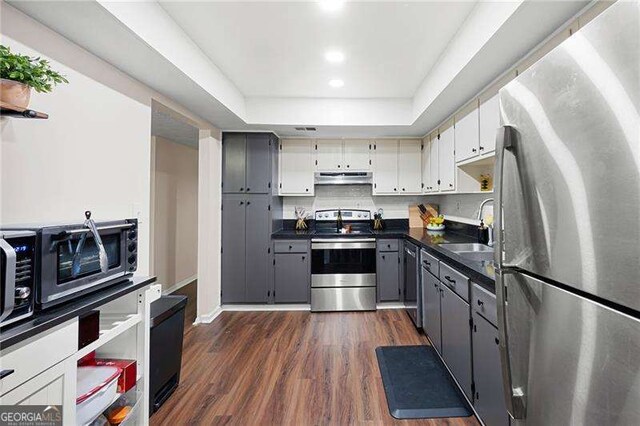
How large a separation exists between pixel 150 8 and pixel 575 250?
231cm

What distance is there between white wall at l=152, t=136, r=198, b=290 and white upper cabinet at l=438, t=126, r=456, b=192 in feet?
12.8

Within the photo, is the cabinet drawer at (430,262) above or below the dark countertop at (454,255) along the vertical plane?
below

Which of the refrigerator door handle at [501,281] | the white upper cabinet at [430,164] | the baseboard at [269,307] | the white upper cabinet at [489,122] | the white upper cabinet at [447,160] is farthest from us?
the baseboard at [269,307]

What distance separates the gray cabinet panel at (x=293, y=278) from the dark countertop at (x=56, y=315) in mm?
2197

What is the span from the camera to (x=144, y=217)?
2.03m

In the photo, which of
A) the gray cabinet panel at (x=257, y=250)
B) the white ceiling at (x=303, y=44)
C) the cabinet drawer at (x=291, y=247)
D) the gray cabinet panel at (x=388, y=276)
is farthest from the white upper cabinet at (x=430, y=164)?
the gray cabinet panel at (x=257, y=250)

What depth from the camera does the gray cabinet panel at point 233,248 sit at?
3455 millimetres

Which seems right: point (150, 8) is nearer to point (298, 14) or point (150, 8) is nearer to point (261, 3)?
point (261, 3)

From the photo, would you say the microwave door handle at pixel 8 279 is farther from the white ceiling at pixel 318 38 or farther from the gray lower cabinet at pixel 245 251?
the gray lower cabinet at pixel 245 251

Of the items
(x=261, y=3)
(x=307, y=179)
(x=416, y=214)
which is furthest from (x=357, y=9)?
(x=416, y=214)

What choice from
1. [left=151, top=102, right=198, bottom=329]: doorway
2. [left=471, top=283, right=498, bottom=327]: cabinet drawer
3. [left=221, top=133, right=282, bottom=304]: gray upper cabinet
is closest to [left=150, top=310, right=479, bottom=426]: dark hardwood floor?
[left=221, top=133, right=282, bottom=304]: gray upper cabinet

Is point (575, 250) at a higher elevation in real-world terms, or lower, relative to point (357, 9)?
lower

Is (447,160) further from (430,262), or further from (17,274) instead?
(17,274)

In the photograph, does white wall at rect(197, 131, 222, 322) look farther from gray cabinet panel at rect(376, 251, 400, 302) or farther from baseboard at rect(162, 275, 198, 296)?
gray cabinet panel at rect(376, 251, 400, 302)
